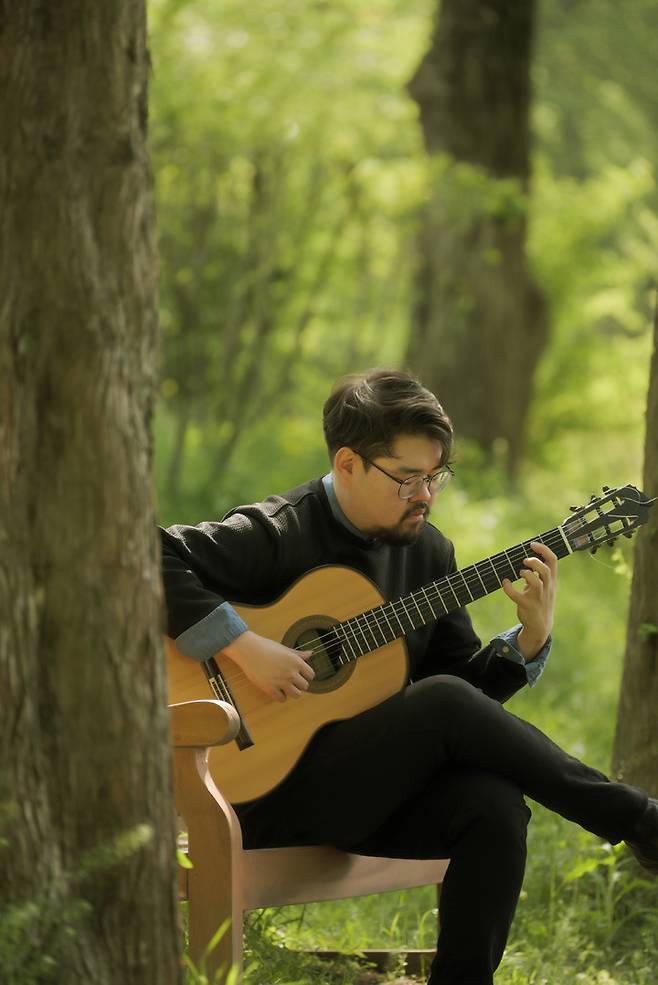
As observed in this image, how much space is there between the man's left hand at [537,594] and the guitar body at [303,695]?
11.4 inches

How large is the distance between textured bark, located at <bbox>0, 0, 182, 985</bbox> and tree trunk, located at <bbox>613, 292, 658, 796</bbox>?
201 centimetres

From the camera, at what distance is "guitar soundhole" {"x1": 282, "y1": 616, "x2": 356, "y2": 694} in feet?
10.4

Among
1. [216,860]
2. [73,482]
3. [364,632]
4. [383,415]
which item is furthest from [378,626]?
[73,482]

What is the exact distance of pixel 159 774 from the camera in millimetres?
2174

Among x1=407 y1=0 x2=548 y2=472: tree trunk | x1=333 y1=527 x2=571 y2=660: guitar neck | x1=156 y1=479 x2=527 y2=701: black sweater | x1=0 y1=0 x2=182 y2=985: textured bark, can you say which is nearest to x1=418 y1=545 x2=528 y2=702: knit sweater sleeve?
x1=156 y1=479 x2=527 y2=701: black sweater

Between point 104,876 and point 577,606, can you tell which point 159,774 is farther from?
point 577,606

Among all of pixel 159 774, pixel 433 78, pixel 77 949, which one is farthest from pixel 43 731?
pixel 433 78

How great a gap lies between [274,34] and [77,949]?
7283 mm

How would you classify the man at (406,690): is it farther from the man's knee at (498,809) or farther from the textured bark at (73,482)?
the textured bark at (73,482)

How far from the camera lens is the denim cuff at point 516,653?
3.25 metres

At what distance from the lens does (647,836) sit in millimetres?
2963

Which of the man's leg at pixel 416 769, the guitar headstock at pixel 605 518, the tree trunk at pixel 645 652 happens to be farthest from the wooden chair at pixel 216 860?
the tree trunk at pixel 645 652

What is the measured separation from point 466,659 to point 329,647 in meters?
0.42

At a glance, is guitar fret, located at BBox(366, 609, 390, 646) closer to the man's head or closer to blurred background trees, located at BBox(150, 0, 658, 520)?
the man's head
